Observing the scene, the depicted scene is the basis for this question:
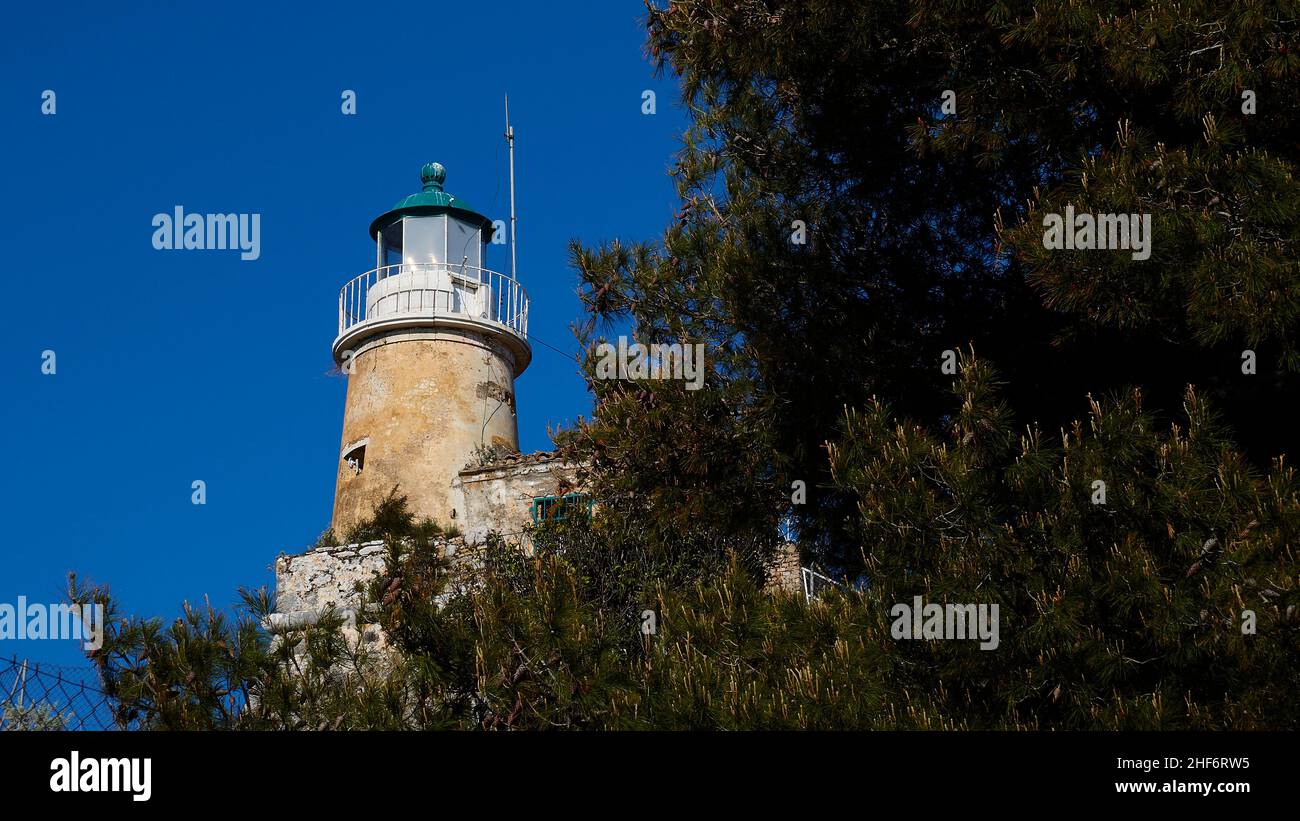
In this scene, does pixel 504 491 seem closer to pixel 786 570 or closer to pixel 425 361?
pixel 425 361

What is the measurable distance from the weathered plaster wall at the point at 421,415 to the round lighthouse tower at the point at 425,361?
16mm

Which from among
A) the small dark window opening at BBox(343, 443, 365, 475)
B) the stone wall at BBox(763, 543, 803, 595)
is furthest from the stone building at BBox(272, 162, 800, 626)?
the stone wall at BBox(763, 543, 803, 595)

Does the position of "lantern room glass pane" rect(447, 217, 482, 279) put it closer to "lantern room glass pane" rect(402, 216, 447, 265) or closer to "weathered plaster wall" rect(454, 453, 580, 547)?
"lantern room glass pane" rect(402, 216, 447, 265)

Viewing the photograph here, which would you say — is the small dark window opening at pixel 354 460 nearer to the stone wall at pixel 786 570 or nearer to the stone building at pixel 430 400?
the stone building at pixel 430 400

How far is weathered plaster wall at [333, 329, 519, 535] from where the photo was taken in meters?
20.5

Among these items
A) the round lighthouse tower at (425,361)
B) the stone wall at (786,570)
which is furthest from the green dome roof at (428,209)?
the stone wall at (786,570)

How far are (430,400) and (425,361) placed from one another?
28.0 inches

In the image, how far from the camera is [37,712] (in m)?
8.02

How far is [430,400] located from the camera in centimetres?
2109

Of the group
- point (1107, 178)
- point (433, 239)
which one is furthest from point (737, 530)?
point (433, 239)

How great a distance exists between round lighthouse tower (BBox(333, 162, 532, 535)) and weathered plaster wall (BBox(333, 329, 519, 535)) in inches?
0.6

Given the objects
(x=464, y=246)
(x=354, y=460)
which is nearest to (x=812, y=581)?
(x=354, y=460)

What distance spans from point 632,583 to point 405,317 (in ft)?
28.6
